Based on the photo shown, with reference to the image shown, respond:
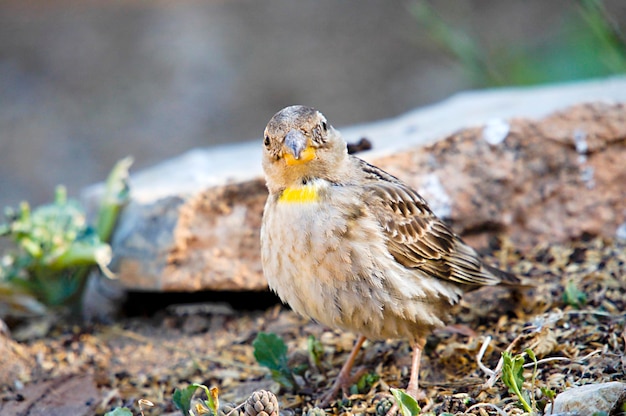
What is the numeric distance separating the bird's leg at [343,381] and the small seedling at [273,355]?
0.23 m

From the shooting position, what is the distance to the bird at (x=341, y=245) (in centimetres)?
373

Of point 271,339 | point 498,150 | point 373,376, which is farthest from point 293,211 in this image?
point 498,150

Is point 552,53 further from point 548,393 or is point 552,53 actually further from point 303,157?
point 548,393

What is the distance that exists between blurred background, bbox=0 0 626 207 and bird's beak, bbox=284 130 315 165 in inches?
228

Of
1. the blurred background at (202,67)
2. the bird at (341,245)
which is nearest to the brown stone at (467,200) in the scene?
the bird at (341,245)

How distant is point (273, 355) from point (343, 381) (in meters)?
0.39

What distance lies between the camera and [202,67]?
11.2m

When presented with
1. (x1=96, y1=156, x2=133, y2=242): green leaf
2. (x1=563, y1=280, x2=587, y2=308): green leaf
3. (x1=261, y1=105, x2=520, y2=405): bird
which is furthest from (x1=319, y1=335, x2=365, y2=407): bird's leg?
(x1=96, y1=156, x2=133, y2=242): green leaf

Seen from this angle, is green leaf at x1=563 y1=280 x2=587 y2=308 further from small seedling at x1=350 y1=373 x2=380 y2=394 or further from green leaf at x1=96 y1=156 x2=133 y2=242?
green leaf at x1=96 y1=156 x2=133 y2=242

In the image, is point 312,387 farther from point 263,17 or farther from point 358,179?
point 263,17

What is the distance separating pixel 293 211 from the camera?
3.79 meters

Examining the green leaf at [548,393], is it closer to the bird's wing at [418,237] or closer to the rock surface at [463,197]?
the bird's wing at [418,237]

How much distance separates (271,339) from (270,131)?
1083mm

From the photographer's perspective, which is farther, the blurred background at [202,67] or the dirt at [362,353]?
the blurred background at [202,67]
